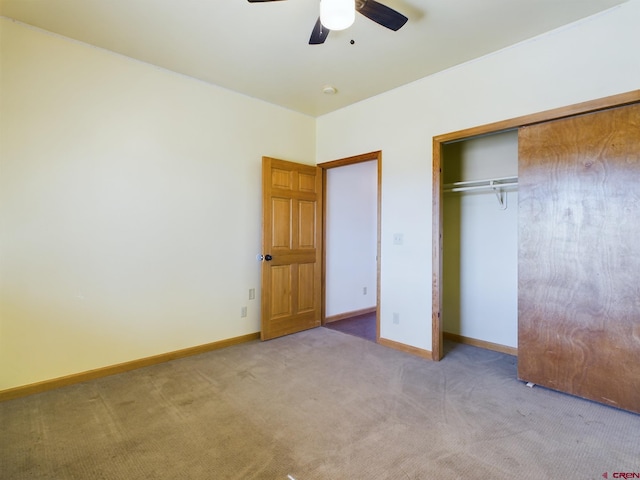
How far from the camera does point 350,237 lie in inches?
191

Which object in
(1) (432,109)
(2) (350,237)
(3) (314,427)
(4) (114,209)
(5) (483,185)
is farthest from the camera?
(2) (350,237)

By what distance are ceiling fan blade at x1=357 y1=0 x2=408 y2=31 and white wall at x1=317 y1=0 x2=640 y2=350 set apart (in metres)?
1.29

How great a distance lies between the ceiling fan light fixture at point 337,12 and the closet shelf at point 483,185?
210 centimetres

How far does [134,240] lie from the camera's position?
9.66 ft

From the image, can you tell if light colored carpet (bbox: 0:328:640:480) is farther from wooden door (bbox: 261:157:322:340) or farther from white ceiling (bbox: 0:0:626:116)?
white ceiling (bbox: 0:0:626:116)

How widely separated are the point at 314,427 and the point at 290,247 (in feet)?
7.31

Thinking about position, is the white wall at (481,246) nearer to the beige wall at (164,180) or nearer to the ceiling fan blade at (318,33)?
the beige wall at (164,180)

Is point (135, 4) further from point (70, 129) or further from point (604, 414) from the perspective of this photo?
point (604, 414)

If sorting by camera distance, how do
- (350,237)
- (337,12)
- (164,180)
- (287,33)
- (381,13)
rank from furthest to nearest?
(350,237) < (164,180) < (287,33) < (381,13) < (337,12)

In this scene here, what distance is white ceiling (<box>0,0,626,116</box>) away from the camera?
7.34 ft

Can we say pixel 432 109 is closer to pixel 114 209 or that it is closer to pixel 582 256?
pixel 582 256

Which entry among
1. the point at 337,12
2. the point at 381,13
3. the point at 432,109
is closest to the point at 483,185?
the point at 432,109

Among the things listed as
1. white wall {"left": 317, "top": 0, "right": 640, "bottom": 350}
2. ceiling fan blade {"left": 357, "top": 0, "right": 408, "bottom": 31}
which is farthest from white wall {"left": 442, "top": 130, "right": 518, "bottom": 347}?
ceiling fan blade {"left": 357, "top": 0, "right": 408, "bottom": 31}

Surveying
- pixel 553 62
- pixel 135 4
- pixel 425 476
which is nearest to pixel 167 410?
pixel 425 476
